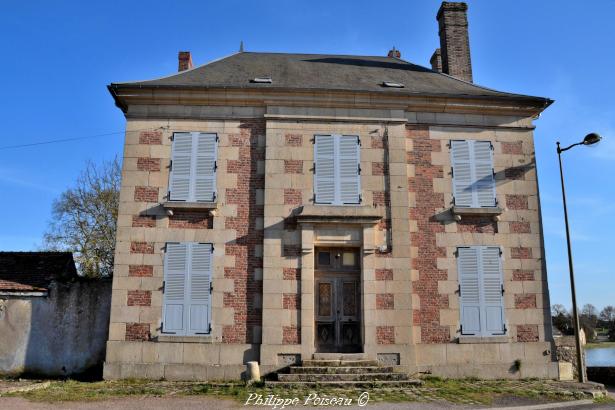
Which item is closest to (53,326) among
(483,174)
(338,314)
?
(338,314)

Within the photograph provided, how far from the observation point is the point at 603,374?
14930 millimetres

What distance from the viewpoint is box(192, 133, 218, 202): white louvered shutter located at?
10523 mm

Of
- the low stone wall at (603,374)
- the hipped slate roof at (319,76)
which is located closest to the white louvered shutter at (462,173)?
the hipped slate roof at (319,76)

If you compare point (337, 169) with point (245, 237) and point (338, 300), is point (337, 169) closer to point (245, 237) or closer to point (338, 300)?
point (245, 237)

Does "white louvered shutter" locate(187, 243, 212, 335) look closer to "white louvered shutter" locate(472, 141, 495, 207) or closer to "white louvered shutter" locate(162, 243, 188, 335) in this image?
"white louvered shutter" locate(162, 243, 188, 335)

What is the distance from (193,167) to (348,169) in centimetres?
331

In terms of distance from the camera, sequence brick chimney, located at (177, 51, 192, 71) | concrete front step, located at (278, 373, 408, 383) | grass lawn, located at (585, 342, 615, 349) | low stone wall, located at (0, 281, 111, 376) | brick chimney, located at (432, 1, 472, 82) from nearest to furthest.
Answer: concrete front step, located at (278, 373, 408, 383) → low stone wall, located at (0, 281, 111, 376) → brick chimney, located at (432, 1, 472, 82) → brick chimney, located at (177, 51, 192, 71) → grass lawn, located at (585, 342, 615, 349)

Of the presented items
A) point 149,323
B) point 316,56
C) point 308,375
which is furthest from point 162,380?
point 316,56

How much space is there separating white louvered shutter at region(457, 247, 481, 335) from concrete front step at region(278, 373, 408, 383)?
198 centimetres

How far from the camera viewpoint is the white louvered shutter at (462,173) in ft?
35.7

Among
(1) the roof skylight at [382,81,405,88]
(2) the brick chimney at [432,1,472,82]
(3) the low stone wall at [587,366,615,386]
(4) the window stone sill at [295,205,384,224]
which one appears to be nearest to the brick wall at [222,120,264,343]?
(4) the window stone sill at [295,205,384,224]

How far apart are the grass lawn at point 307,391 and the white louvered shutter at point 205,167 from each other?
12.3ft

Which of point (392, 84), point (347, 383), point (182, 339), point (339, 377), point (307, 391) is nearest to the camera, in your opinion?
point (307, 391)

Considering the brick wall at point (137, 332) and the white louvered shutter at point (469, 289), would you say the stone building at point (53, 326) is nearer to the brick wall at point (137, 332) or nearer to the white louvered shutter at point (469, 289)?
the brick wall at point (137, 332)
